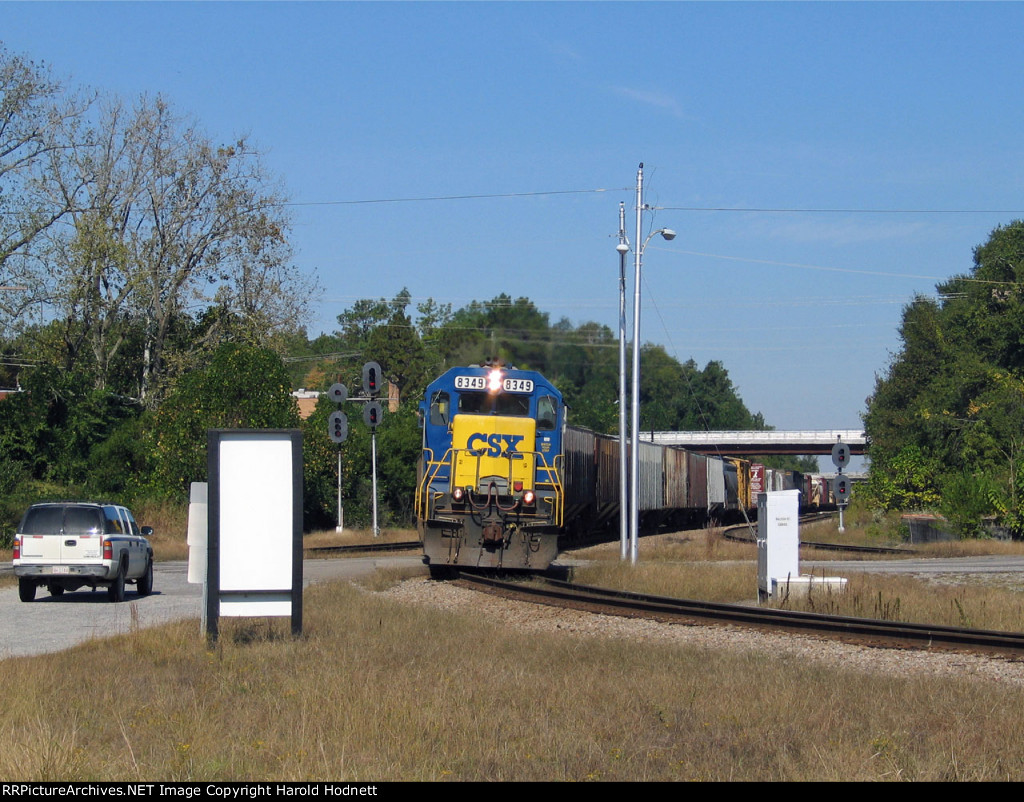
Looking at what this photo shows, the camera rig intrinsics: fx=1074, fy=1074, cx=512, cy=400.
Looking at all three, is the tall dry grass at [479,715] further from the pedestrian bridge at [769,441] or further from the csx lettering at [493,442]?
the pedestrian bridge at [769,441]

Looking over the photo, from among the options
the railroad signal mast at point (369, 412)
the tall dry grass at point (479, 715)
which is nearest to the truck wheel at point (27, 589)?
the tall dry grass at point (479, 715)

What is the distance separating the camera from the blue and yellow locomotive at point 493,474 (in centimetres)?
1922

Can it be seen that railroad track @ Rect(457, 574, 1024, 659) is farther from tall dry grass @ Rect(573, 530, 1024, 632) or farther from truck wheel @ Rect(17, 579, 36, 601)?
truck wheel @ Rect(17, 579, 36, 601)

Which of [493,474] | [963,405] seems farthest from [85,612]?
[963,405]

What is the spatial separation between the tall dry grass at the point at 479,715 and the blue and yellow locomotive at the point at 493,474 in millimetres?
7517

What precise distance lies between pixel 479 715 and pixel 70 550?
12.8 metres

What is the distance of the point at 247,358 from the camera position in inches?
1522

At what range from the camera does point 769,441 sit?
91.6 m

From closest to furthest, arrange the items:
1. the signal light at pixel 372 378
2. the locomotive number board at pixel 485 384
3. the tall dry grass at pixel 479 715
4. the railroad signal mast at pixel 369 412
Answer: the tall dry grass at pixel 479 715 < the locomotive number board at pixel 485 384 < the railroad signal mast at pixel 369 412 < the signal light at pixel 372 378

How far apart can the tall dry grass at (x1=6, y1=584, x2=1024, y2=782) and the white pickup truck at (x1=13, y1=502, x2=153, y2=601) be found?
6930 millimetres

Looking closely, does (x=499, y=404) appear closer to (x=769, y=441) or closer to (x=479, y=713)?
(x=479, y=713)

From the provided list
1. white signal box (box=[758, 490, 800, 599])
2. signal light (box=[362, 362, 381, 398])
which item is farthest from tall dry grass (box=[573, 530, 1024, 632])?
signal light (box=[362, 362, 381, 398])

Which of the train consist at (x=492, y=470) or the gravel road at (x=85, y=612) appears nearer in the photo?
the gravel road at (x=85, y=612)
